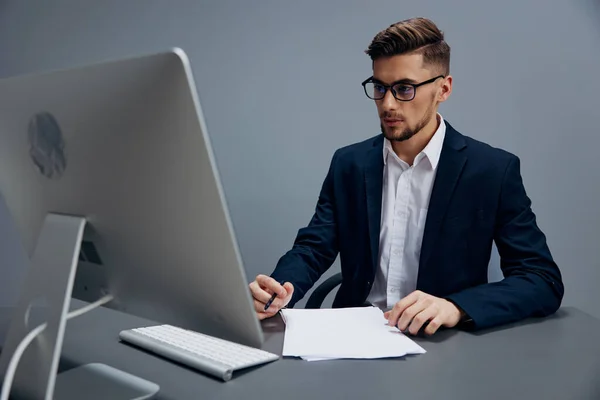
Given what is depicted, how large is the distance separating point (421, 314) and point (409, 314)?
23 millimetres

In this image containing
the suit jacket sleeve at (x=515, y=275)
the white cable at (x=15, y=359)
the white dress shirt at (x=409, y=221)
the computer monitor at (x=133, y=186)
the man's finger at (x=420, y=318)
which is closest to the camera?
the computer monitor at (x=133, y=186)

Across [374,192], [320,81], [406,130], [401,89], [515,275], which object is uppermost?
[320,81]

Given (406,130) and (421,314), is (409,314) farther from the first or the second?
(406,130)

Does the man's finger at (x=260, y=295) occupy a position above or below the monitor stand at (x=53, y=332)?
below

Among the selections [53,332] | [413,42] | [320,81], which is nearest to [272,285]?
[53,332]

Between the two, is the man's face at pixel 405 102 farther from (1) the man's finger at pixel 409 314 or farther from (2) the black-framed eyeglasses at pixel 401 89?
(1) the man's finger at pixel 409 314

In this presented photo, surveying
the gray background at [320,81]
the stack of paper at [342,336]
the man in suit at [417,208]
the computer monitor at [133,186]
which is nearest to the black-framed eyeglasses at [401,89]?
the man in suit at [417,208]

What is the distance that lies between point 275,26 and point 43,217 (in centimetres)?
165

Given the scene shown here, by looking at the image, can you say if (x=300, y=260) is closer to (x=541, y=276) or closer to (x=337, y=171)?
(x=337, y=171)

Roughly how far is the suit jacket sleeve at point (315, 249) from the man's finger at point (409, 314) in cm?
45

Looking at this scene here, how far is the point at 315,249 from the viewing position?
1.70 m

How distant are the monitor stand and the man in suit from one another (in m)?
0.65

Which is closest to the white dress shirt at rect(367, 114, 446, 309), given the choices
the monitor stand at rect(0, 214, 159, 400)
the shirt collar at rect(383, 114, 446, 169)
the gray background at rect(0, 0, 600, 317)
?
the shirt collar at rect(383, 114, 446, 169)

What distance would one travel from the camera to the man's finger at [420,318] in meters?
1.04
